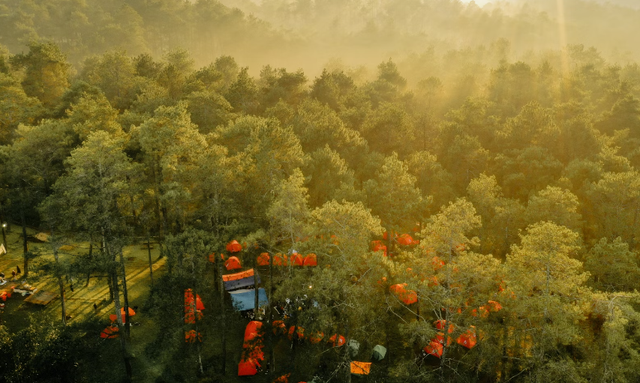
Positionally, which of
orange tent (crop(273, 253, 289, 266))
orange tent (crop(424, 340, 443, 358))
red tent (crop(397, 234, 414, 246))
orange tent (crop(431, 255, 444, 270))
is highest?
orange tent (crop(431, 255, 444, 270))

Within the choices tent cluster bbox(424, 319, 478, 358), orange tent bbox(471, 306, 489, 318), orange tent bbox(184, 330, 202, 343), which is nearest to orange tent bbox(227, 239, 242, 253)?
orange tent bbox(184, 330, 202, 343)

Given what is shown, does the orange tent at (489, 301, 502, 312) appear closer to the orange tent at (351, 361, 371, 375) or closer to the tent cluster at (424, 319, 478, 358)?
the tent cluster at (424, 319, 478, 358)

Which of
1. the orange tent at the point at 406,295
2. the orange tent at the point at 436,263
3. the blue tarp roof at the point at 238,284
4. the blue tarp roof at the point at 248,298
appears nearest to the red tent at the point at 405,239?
the orange tent at the point at 406,295

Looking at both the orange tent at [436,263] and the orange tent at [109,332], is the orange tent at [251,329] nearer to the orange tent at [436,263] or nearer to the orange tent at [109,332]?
the orange tent at [109,332]

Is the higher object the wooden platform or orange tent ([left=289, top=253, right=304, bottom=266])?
orange tent ([left=289, top=253, right=304, bottom=266])

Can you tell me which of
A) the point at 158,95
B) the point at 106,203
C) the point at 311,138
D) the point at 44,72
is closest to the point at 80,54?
the point at 44,72

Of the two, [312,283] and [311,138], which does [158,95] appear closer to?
[311,138]
